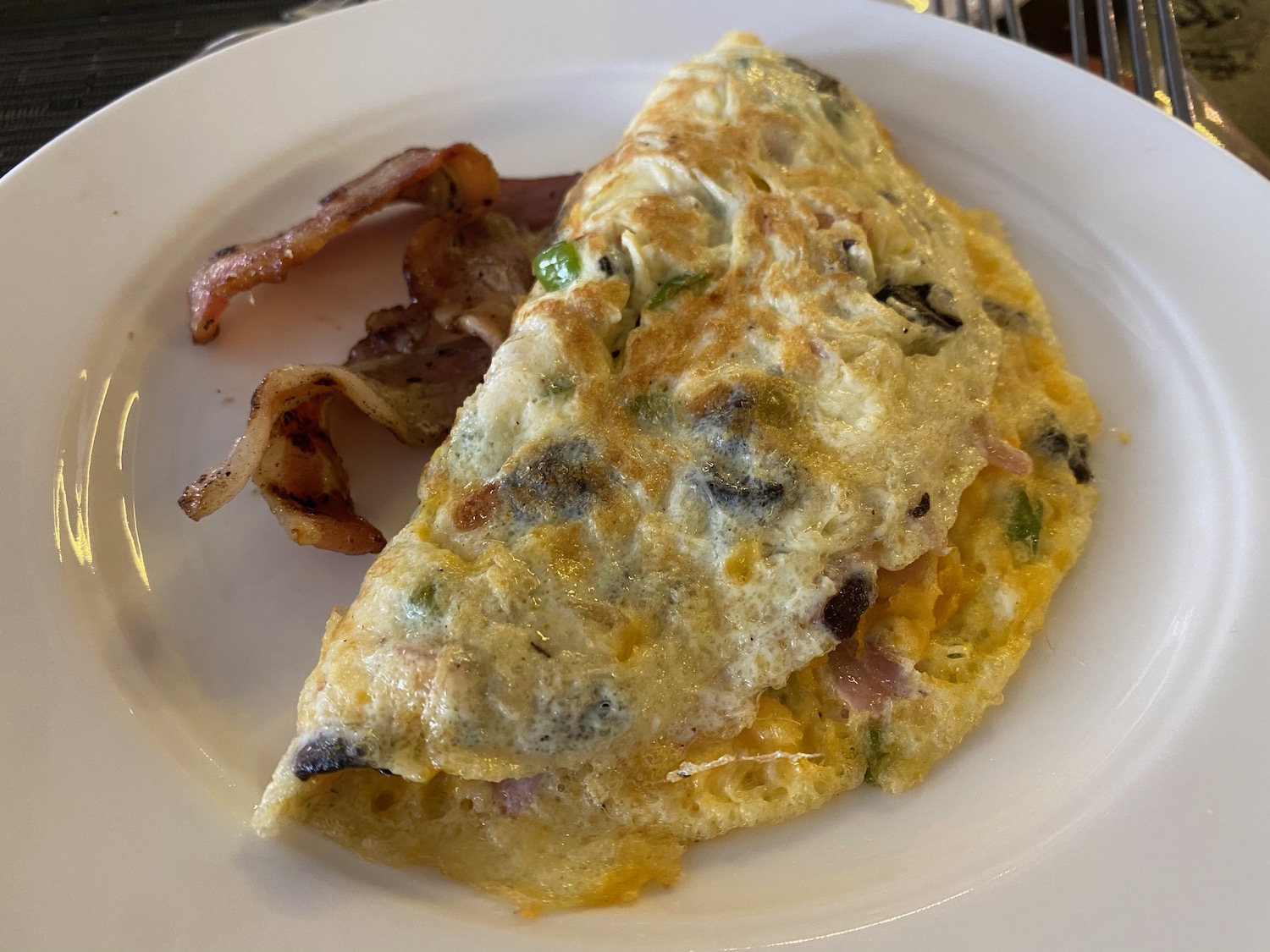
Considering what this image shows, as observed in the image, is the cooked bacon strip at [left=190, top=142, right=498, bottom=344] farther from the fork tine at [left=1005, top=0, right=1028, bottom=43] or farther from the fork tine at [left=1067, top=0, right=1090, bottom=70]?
the fork tine at [left=1067, top=0, right=1090, bottom=70]

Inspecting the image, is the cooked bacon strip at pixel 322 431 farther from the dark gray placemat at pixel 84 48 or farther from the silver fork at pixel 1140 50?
the silver fork at pixel 1140 50

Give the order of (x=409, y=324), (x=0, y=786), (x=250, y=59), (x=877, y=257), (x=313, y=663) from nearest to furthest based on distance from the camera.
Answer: (x=0, y=786)
(x=313, y=663)
(x=877, y=257)
(x=409, y=324)
(x=250, y=59)

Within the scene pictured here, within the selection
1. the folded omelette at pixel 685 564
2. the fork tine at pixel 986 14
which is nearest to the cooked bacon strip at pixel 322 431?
the folded omelette at pixel 685 564

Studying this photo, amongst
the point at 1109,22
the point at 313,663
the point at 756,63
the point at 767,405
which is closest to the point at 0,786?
the point at 313,663

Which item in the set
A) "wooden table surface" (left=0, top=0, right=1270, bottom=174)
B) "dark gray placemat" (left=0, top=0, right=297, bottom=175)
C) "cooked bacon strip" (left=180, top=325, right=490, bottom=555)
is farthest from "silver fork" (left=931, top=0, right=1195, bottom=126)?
"dark gray placemat" (left=0, top=0, right=297, bottom=175)

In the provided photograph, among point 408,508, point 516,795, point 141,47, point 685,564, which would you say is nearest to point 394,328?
point 408,508

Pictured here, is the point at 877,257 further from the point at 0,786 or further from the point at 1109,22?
the point at 0,786
